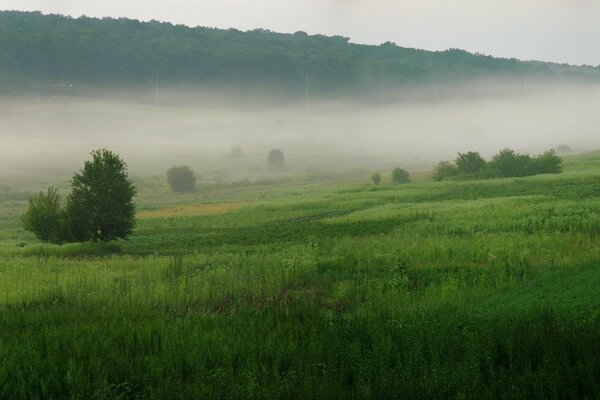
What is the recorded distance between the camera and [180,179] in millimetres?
115250

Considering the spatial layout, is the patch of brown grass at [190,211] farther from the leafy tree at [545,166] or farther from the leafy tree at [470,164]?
the leafy tree at [545,166]

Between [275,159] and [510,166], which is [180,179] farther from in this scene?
[510,166]

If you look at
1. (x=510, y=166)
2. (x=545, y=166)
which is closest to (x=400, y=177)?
(x=510, y=166)

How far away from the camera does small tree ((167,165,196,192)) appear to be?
115 metres

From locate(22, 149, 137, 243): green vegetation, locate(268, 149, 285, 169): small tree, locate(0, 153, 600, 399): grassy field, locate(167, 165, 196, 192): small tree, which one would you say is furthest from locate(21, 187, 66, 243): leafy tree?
locate(268, 149, 285, 169): small tree

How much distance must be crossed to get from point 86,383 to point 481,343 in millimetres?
8793

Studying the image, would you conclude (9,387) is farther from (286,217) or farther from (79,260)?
(286,217)

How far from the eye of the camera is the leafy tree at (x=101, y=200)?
40312mm

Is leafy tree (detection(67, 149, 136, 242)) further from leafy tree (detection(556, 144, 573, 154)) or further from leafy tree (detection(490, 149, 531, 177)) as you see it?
leafy tree (detection(556, 144, 573, 154))

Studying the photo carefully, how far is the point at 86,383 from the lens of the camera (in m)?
12.3

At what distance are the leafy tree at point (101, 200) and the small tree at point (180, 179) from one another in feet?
244

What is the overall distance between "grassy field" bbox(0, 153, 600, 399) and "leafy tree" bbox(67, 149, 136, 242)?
2.27 m

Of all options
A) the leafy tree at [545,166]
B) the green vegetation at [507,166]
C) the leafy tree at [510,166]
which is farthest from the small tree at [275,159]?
the leafy tree at [545,166]

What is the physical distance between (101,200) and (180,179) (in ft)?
248
